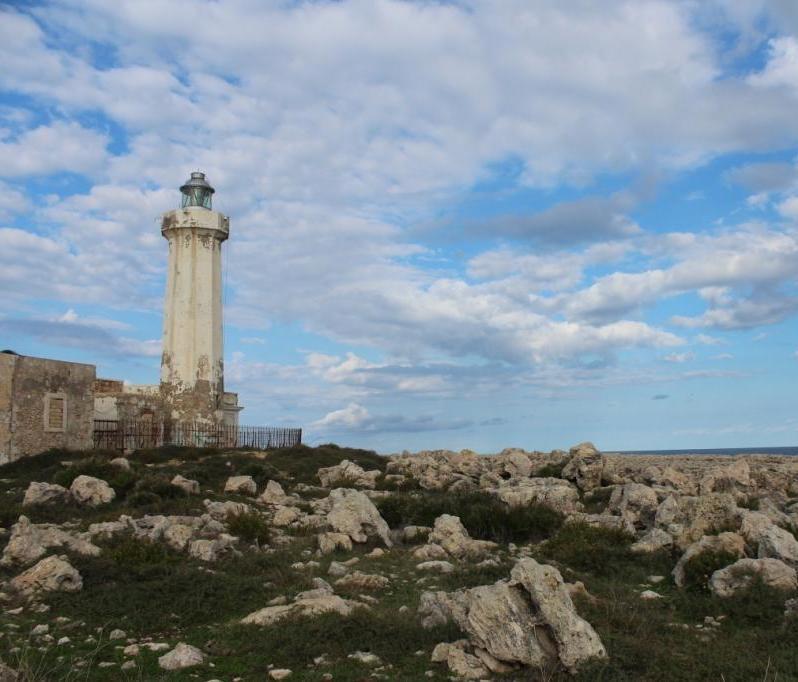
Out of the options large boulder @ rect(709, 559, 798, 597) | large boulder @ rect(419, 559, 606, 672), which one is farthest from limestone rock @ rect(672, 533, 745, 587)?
large boulder @ rect(419, 559, 606, 672)

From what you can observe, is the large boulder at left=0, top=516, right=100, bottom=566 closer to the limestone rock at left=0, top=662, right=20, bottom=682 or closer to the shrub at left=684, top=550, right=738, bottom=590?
the limestone rock at left=0, top=662, right=20, bottom=682

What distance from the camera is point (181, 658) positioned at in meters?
7.40

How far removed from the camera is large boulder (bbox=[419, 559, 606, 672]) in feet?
22.3

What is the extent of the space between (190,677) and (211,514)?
28.5 feet

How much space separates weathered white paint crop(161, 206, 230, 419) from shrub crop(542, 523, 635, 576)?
27.5 meters

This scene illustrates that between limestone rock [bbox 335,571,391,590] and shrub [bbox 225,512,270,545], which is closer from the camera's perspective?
limestone rock [bbox 335,571,391,590]

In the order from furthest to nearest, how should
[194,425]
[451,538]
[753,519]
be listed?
[194,425]
[451,538]
[753,519]

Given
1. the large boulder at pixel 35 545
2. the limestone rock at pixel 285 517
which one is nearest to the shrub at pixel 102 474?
the limestone rock at pixel 285 517

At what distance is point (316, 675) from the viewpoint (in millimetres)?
6957

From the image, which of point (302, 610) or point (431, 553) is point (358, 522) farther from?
point (302, 610)

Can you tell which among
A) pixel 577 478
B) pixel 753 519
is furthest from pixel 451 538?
pixel 577 478

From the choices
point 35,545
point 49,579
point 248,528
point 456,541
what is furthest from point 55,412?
point 456,541

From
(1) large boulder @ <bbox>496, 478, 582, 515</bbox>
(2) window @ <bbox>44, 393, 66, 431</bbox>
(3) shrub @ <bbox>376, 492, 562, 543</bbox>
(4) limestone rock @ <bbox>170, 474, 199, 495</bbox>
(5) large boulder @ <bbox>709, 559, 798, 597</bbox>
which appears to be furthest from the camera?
(2) window @ <bbox>44, 393, 66, 431</bbox>

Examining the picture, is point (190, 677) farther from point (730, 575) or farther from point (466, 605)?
point (730, 575)
